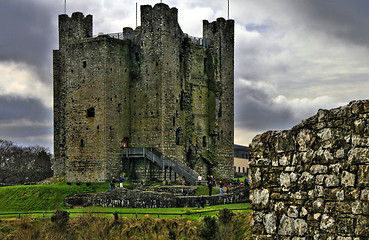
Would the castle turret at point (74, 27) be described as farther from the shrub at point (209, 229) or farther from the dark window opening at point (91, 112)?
the shrub at point (209, 229)

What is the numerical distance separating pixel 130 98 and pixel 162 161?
22.9 ft

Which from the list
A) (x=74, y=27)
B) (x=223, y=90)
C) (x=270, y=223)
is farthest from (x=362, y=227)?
(x=223, y=90)

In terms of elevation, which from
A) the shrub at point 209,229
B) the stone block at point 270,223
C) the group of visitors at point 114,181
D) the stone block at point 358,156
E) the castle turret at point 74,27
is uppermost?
the castle turret at point 74,27

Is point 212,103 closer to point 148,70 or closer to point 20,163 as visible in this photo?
point 148,70

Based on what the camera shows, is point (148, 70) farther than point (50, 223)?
Yes

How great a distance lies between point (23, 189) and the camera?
45750 mm

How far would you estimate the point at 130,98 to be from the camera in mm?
53250

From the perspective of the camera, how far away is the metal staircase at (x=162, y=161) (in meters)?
50.6

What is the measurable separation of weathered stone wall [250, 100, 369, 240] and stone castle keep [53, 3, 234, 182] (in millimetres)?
41566

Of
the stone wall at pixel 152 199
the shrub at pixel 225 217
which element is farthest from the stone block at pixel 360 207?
the stone wall at pixel 152 199

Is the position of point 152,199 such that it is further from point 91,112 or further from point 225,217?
point 91,112

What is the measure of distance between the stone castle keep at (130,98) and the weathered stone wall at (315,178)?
4157cm

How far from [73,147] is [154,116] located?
7.95m

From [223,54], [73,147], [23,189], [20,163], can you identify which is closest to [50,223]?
[23,189]
